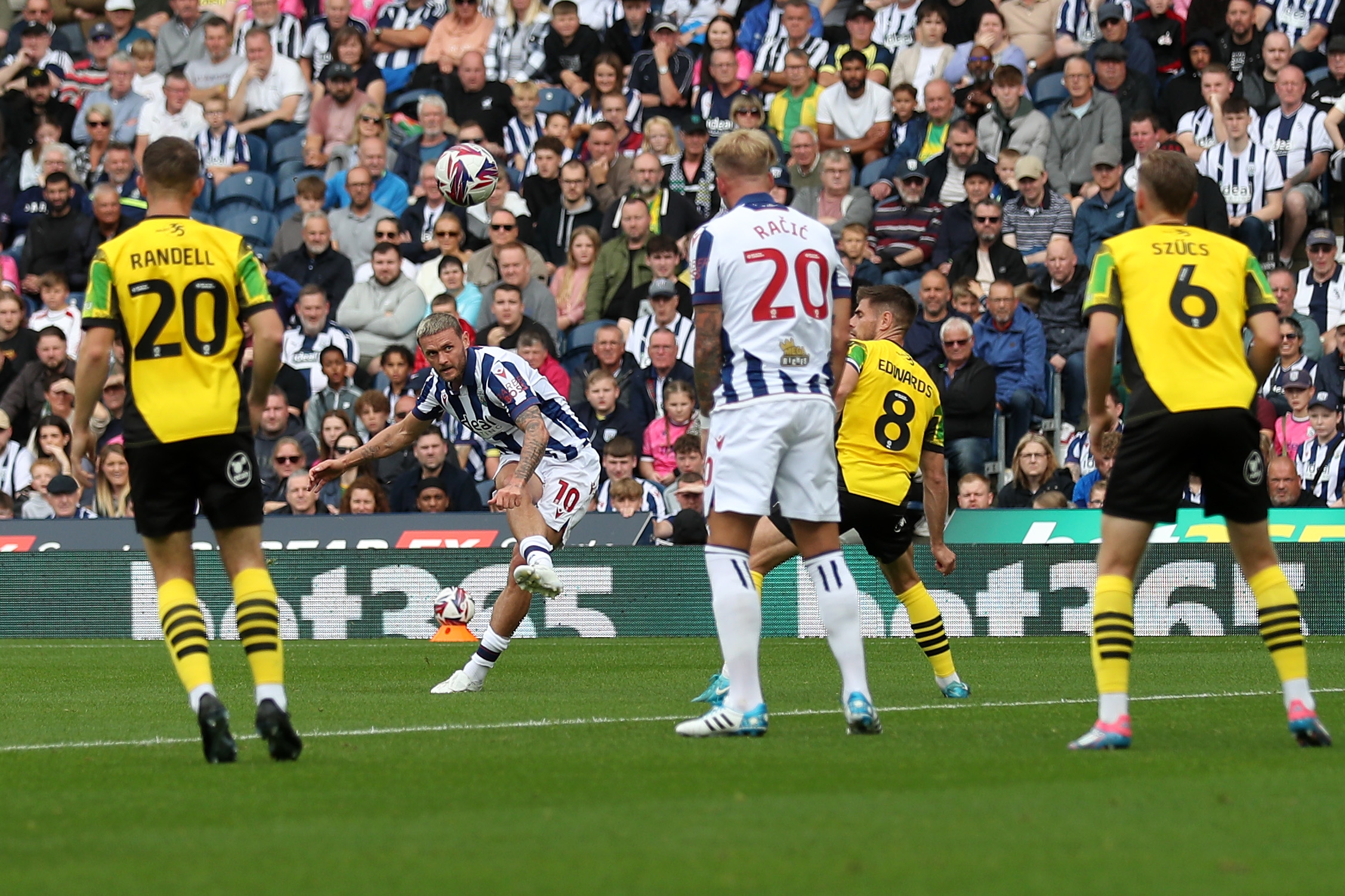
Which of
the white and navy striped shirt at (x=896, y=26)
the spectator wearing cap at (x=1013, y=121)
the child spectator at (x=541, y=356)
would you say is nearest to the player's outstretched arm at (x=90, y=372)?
the child spectator at (x=541, y=356)

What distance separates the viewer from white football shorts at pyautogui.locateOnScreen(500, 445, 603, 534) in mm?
12438

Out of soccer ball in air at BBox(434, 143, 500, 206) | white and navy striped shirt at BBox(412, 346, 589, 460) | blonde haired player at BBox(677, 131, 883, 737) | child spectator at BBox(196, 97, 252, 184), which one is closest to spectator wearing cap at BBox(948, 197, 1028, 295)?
soccer ball in air at BBox(434, 143, 500, 206)

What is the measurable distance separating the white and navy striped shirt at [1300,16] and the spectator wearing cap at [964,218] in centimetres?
369

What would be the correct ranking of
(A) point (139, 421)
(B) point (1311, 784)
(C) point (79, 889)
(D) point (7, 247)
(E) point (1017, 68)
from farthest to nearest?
1. (D) point (7, 247)
2. (E) point (1017, 68)
3. (A) point (139, 421)
4. (B) point (1311, 784)
5. (C) point (79, 889)

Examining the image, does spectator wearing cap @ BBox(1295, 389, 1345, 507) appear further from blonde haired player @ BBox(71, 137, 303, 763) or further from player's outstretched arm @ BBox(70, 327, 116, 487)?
player's outstretched arm @ BBox(70, 327, 116, 487)

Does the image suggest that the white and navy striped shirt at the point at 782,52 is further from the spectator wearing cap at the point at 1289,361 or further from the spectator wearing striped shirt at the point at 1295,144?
the spectator wearing cap at the point at 1289,361

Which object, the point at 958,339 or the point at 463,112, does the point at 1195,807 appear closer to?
the point at 958,339

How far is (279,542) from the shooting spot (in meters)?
19.1

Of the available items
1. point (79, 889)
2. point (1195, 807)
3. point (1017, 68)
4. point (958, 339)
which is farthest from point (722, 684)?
point (1017, 68)

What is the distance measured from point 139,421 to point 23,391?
15046mm

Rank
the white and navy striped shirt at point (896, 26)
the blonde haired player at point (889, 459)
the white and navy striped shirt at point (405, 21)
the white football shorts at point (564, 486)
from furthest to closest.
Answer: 1. the white and navy striped shirt at point (405, 21)
2. the white and navy striped shirt at point (896, 26)
3. the white football shorts at point (564, 486)
4. the blonde haired player at point (889, 459)

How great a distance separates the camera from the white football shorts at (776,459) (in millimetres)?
8086

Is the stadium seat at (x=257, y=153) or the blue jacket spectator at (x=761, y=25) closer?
the blue jacket spectator at (x=761, y=25)

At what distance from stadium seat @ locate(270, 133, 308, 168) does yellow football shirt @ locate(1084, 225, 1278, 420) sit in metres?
19.0
